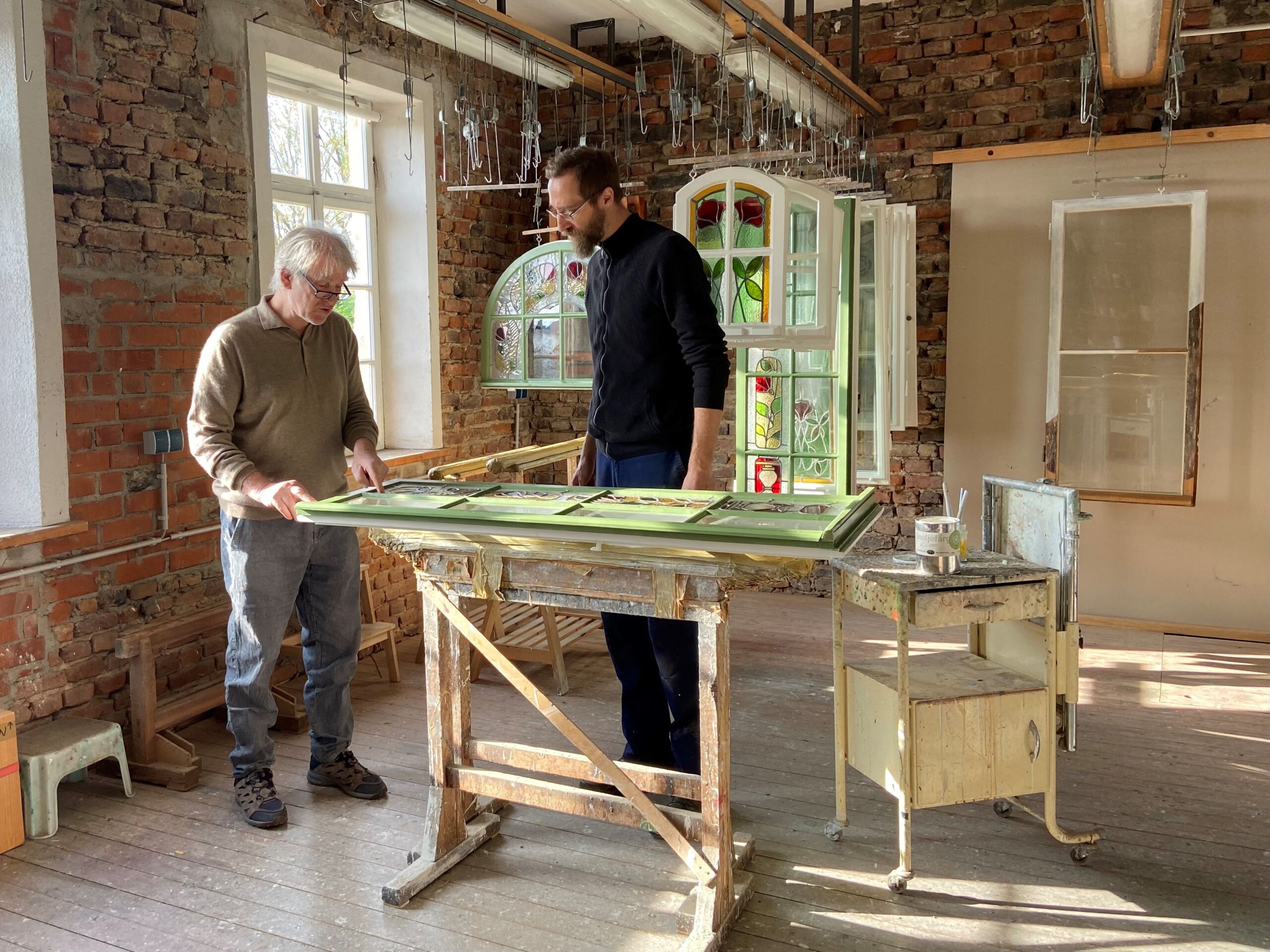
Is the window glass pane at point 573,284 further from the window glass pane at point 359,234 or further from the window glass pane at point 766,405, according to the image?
the window glass pane at point 359,234

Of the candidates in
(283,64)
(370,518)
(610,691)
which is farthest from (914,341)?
(370,518)

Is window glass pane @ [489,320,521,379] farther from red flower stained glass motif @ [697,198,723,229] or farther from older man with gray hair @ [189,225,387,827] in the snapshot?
older man with gray hair @ [189,225,387,827]

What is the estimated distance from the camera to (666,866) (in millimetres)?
2951

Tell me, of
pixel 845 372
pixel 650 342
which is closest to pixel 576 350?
pixel 845 372

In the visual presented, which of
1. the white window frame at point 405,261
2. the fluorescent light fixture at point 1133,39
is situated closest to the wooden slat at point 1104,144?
the fluorescent light fixture at point 1133,39

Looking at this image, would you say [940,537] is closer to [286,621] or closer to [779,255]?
[779,255]

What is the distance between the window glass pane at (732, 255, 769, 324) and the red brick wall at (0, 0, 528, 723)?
1968 millimetres

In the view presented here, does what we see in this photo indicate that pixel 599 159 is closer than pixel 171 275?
Yes

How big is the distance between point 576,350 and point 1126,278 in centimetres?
281

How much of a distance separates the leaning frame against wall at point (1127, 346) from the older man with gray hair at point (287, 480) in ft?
12.1

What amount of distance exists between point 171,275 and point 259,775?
1.86 metres

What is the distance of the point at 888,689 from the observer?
2832mm

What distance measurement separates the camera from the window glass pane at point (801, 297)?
14.2 feet

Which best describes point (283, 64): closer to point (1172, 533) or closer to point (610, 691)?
point (610, 691)
